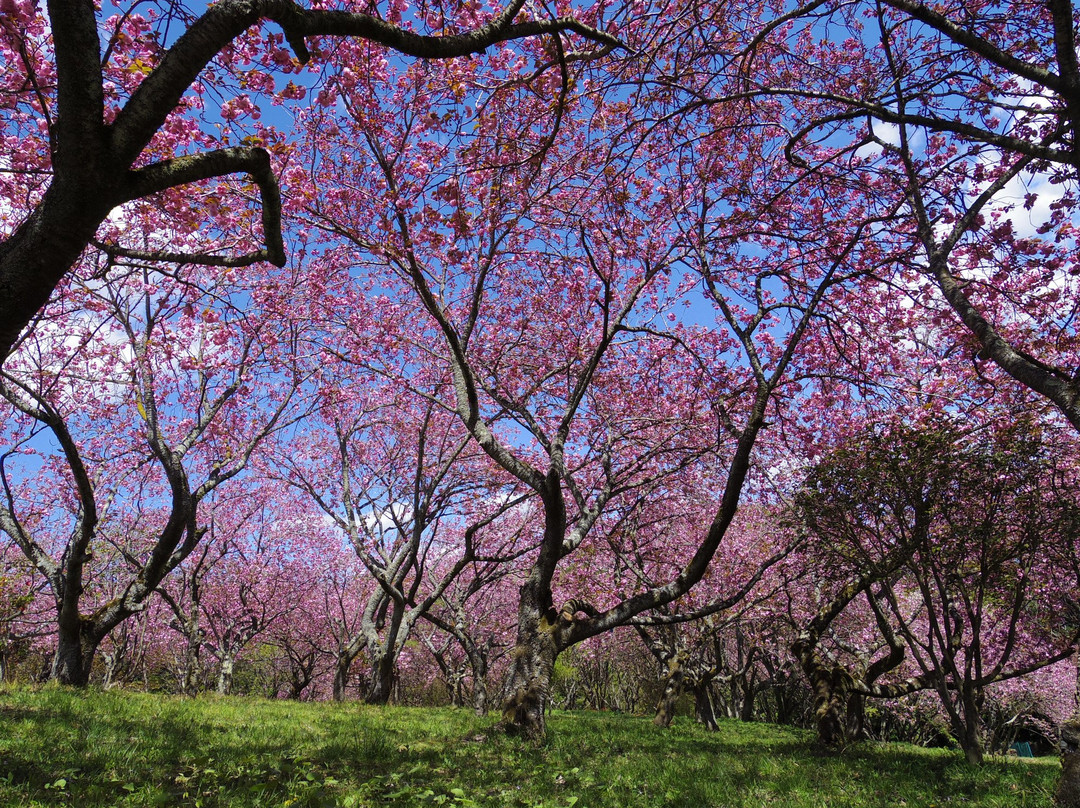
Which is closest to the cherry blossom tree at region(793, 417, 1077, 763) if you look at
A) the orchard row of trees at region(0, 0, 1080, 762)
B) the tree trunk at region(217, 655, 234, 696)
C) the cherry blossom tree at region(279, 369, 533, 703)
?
the orchard row of trees at region(0, 0, 1080, 762)

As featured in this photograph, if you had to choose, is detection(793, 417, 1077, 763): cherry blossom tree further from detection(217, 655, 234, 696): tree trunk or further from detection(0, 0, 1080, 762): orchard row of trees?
detection(217, 655, 234, 696): tree trunk

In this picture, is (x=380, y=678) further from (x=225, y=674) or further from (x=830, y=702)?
(x=225, y=674)

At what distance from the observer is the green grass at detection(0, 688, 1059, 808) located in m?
4.45

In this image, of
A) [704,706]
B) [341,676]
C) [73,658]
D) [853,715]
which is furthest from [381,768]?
[704,706]

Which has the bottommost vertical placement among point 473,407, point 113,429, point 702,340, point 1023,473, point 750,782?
point 750,782

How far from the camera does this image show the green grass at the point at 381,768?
4.45m

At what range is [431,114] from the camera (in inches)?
273

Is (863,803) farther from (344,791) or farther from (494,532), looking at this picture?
(494,532)

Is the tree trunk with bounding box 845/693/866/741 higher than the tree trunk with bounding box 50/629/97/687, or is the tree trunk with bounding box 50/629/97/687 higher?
the tree trunk with bounding box 50/629/97/687

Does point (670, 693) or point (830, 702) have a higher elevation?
point (830, 702)

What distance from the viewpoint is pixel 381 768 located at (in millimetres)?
6055

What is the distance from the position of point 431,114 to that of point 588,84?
2.02 metres

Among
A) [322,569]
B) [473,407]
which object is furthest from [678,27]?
[322,569]

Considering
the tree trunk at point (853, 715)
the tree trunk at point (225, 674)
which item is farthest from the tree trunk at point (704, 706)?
the tree trunk at point (225, 674)
